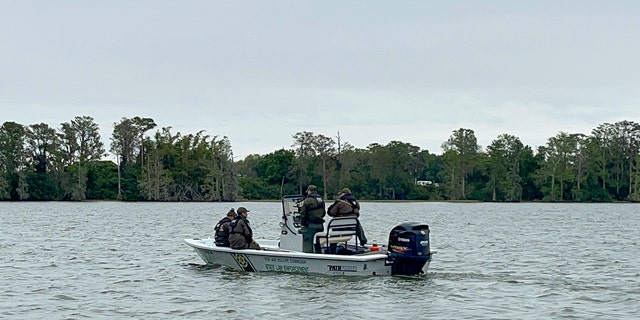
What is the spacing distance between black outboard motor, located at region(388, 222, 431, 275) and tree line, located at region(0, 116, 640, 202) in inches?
3969

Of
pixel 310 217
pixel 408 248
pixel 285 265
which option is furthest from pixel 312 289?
pixel 408 248

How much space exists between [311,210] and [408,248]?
8.07ft

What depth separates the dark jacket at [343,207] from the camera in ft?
65.6

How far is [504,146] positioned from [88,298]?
113 metres

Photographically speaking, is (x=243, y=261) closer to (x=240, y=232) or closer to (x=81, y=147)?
(x=240, y=232)

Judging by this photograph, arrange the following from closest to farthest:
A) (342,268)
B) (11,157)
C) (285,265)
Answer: (342,268)
(285,265)
(11,157)

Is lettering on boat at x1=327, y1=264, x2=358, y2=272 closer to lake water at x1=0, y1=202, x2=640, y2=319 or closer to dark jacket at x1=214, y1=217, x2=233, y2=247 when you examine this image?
lake water at x1=0, y1=202, x2=640, y2=319

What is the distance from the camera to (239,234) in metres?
21.7

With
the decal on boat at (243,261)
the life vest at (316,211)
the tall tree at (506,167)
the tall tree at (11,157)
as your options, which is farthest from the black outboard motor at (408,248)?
the tall tree at (506,167)

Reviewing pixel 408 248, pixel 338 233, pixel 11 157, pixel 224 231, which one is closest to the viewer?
pixel 408 248

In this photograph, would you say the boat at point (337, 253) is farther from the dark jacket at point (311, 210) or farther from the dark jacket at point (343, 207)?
the dark jacket at point (311, 210)

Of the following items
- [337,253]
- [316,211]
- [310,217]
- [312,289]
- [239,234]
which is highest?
[316,211]

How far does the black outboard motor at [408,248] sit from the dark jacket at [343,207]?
1.13 m

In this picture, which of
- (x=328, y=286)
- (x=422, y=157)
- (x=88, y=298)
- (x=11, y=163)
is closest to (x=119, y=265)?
(x=88, y=298)
